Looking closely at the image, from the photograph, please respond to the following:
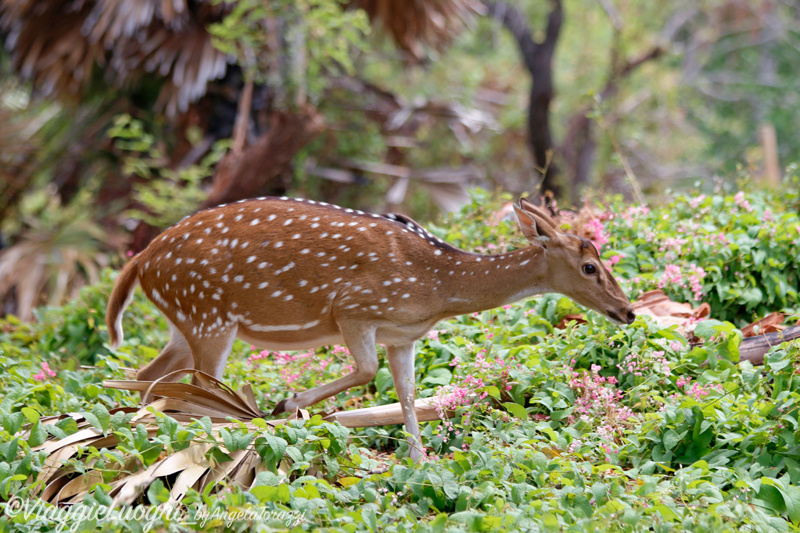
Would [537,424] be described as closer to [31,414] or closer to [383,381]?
[383,381]

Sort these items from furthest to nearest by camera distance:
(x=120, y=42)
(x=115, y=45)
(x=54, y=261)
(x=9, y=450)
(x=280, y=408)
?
(x=115, y=45) → (x=120, y=42) → (x=54, y=261) → (x=280, y=408) → (x=9, y=450)

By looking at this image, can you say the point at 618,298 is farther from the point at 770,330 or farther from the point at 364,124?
the point at 364,124

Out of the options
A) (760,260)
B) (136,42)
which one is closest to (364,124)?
(136,42)

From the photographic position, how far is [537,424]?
177 inches

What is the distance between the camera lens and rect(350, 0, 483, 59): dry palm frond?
11.3 metres

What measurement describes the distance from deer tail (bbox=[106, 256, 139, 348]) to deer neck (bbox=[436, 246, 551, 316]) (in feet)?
6.08

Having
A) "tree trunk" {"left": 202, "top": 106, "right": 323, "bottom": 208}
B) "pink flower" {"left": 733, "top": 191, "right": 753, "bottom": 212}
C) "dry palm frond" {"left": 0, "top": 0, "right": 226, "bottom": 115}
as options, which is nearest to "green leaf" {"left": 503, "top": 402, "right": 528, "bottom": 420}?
"pink flower" {"left": 733, "top": 191, "right": 753, "bottom": 212}

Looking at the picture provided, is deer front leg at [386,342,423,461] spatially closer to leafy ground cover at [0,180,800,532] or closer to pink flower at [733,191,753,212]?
leafy ground cover at [0,180,800,532]

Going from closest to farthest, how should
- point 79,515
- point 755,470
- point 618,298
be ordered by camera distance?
point 79,515 → point 755,470 → point 618,298

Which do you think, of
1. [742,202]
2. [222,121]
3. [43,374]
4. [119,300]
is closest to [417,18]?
[222,121]

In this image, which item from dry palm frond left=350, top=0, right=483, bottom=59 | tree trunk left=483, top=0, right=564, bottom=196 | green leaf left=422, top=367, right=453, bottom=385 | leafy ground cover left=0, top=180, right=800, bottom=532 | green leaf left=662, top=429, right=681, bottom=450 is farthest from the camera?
tree trunk left=483, top=0, right=564, bottom=196

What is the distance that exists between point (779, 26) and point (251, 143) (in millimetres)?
17192

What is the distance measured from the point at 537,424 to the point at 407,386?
Result: 0.74 meters

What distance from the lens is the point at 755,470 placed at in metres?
3.98
